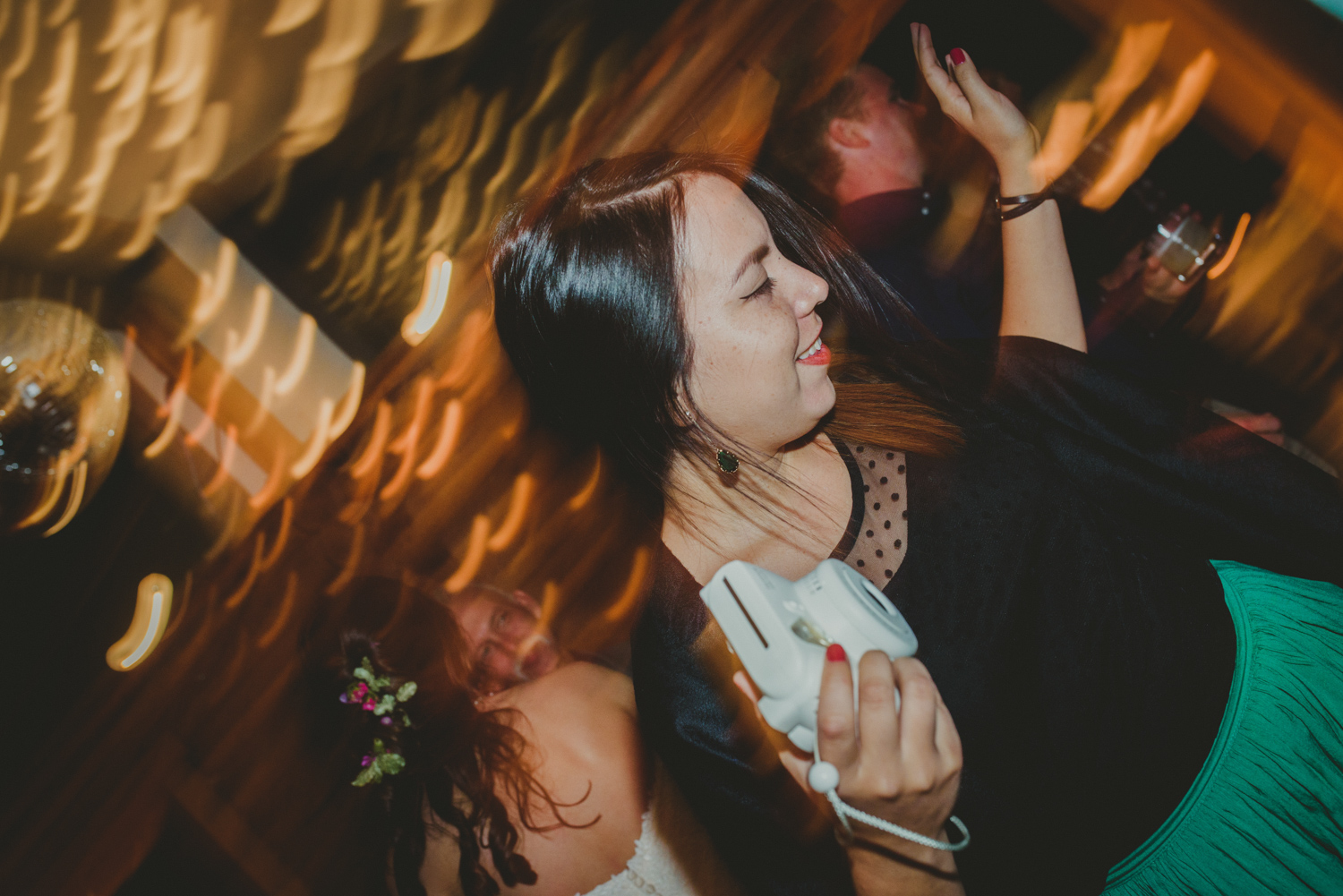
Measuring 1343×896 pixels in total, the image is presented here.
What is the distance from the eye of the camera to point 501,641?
8.26 ft

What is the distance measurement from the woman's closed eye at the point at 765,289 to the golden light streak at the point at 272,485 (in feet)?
11.4

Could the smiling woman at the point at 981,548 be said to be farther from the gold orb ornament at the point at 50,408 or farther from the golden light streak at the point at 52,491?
the golden light streak at the point at 52,491

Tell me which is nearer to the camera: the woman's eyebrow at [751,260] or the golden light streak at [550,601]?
the woman's eyebrow at [751,260]

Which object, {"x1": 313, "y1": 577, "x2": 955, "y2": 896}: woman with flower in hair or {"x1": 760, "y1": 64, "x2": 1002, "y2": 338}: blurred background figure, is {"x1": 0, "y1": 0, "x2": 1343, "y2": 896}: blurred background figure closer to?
{"x1": 760, "y1": 64, "x2": 1002, "y2": 338}: blurred background figure

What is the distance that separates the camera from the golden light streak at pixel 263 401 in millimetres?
3564

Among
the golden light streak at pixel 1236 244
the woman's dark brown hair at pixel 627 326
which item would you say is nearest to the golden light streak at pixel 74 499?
the woman's dark brown hair at pixel 627 326

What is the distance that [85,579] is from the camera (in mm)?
2955

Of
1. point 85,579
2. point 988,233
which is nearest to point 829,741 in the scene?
point 988,233

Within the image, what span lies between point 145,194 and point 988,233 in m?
3.75

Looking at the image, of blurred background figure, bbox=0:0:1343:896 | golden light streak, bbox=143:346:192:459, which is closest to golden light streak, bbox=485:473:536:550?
blurred background figure, bbox=0:0:1343:896

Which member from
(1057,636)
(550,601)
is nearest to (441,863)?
(550,601)

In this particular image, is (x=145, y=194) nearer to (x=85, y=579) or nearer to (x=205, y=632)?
(x=85, y=579)

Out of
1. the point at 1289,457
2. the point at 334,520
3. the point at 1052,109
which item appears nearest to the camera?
the point at 1289,457

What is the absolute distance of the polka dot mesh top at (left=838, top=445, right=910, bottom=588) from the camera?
107 cm
